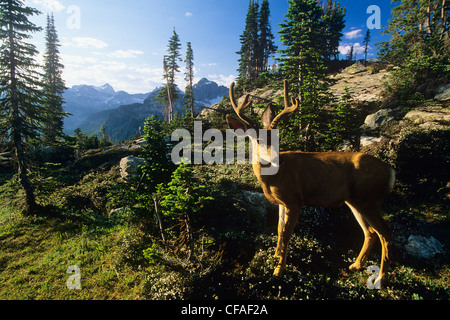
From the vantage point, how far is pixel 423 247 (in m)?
4.95

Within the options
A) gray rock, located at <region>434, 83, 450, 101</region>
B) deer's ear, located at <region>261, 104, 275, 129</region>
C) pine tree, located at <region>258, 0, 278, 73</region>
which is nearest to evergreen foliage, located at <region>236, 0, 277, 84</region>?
pine tree, located at <region>258, 0, 278, 73</region>

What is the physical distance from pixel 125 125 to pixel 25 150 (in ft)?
706

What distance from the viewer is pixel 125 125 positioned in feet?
653

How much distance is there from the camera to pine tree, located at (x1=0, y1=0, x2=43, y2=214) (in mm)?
10520

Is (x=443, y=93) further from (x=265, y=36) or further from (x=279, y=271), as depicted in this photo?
(x=265, y=36)

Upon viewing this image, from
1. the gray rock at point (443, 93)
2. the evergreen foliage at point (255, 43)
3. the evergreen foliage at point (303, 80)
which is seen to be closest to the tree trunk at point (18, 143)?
the evergreen foliage at point (303, 80)

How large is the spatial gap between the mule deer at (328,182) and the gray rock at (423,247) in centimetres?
166

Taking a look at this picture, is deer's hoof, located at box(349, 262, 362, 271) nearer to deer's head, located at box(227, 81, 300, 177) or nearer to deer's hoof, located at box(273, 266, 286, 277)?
deer's hoof, located at box(273, 266, 286, 277)

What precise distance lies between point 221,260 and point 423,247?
5608mm

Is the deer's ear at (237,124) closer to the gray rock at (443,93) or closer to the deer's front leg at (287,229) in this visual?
the deer's front leg at (287,229)

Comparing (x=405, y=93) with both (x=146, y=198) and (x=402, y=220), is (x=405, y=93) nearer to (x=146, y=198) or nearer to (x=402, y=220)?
(x=402, y=220)

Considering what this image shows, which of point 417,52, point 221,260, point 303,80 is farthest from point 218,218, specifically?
point 417,52
